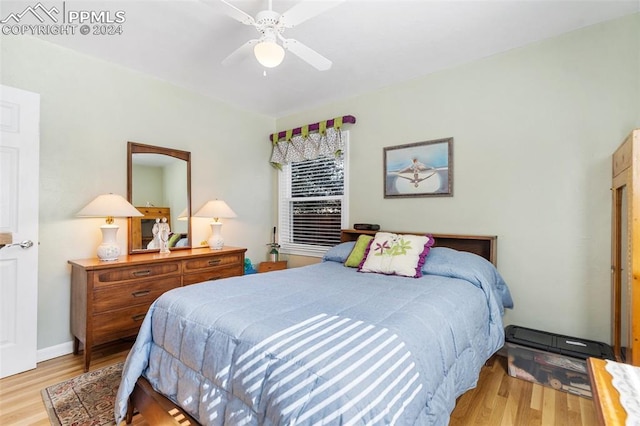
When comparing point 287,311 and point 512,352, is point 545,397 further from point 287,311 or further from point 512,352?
point 287,311

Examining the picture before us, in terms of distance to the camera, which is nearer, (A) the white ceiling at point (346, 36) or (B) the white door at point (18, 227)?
(A) the white ceiling at point (346, 36)

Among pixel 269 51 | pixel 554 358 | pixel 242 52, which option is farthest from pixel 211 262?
pixel 554 358

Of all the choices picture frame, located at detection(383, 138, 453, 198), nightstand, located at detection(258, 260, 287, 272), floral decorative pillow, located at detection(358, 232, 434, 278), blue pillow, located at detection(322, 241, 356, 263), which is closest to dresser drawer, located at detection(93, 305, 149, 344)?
nightstand, located at detection(258, 260, 287, 272)

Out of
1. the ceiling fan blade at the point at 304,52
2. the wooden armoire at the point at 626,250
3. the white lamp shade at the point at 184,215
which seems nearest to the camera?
the wooden armoire at the point at 626,250

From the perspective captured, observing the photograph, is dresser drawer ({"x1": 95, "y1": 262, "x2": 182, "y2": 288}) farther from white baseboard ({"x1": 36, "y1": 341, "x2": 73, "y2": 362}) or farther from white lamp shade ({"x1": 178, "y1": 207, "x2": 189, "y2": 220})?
white baseboard ({"x1": 36, "y1": 341, "x2": 73, "y2": 362})

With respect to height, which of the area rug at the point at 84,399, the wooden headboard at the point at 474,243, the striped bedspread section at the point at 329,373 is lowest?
the area rug at the point at 84,399

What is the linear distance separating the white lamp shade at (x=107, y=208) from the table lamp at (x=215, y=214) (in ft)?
2.55

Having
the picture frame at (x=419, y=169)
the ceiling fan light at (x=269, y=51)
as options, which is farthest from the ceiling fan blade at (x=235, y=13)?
the picture frame at (x=419, y=169)

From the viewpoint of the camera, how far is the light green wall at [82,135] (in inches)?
96.9

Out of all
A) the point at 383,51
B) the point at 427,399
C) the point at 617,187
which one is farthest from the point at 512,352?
the point at 383,51

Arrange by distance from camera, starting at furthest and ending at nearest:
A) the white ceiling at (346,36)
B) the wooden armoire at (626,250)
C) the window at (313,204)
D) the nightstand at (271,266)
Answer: the nightstand at (271,266), the window at (313,204), the white ceiling at (346,36), the wooden armoire at (626,250)

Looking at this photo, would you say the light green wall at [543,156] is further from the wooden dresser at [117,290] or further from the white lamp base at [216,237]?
the wooden dresser at [117,290]

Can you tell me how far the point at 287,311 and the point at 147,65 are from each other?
2791 mm

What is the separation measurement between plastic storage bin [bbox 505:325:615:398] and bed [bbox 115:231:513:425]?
0.35 m
